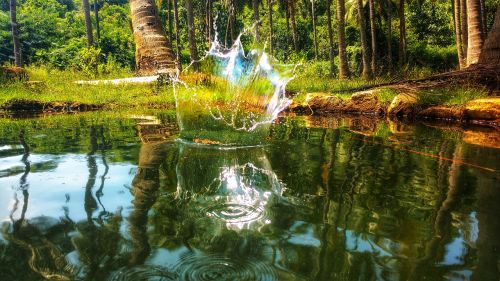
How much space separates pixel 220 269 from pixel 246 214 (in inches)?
22.5

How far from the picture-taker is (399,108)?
7668mm

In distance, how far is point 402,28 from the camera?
2212cm

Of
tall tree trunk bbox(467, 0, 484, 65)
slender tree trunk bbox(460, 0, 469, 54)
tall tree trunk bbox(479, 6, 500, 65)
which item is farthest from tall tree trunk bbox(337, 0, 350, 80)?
tall tree trunk bbox(479, 6, 500, 65)

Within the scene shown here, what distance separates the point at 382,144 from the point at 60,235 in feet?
10.9

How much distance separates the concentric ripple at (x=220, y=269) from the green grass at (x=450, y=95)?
703 centimetres

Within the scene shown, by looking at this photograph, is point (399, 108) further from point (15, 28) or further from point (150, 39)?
point (15, 28)

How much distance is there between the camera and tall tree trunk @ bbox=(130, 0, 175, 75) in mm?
10438

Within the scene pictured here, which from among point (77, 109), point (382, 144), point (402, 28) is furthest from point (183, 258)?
point (402, 28)

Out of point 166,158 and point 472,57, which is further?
point 472,57

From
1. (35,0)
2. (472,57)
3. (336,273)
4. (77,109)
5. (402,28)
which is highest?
(35,0)

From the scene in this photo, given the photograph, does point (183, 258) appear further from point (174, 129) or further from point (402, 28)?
point (402, 28)

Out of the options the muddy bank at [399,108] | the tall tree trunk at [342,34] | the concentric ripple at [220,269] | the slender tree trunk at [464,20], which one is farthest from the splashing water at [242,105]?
the slender tree trunk at [464,20]

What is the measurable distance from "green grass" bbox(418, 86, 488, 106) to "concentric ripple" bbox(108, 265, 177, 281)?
7.25 m

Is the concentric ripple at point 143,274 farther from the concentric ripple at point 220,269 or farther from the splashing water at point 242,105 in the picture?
the splashing water at point 242,105
